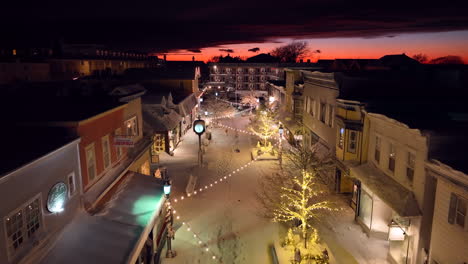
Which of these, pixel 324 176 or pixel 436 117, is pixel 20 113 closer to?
pixel 436 117

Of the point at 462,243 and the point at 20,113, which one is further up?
the point at 20,113

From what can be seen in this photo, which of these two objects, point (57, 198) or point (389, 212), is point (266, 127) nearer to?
point (389, 212)

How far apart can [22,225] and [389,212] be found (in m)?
15.8

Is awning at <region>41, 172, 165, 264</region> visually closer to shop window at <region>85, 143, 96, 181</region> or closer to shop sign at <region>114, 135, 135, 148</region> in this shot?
shop window at <region>85, 143, 96, 181</region>

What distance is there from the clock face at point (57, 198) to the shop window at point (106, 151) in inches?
152

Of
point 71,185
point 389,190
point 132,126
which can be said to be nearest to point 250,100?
point 132,126

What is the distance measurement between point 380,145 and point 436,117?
298cm

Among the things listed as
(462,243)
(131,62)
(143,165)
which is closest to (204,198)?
(143,165)

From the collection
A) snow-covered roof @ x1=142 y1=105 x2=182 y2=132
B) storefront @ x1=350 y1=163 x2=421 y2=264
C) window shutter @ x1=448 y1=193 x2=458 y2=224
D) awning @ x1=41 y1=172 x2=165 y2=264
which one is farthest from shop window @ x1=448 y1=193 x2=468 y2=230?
snow-covered roof @ x1=142 y1=105 x2=182 y2=132

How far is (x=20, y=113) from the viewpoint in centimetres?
1344

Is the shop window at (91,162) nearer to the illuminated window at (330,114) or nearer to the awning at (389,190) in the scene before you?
the awning at (389,190)

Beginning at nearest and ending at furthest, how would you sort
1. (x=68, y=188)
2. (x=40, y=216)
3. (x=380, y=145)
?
1. (x=40, y=216)
2. (x=68, y=188)
3. (x=380, y=145)

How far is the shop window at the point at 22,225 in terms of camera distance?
8250 millimetres

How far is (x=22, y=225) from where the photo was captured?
8.76 m
